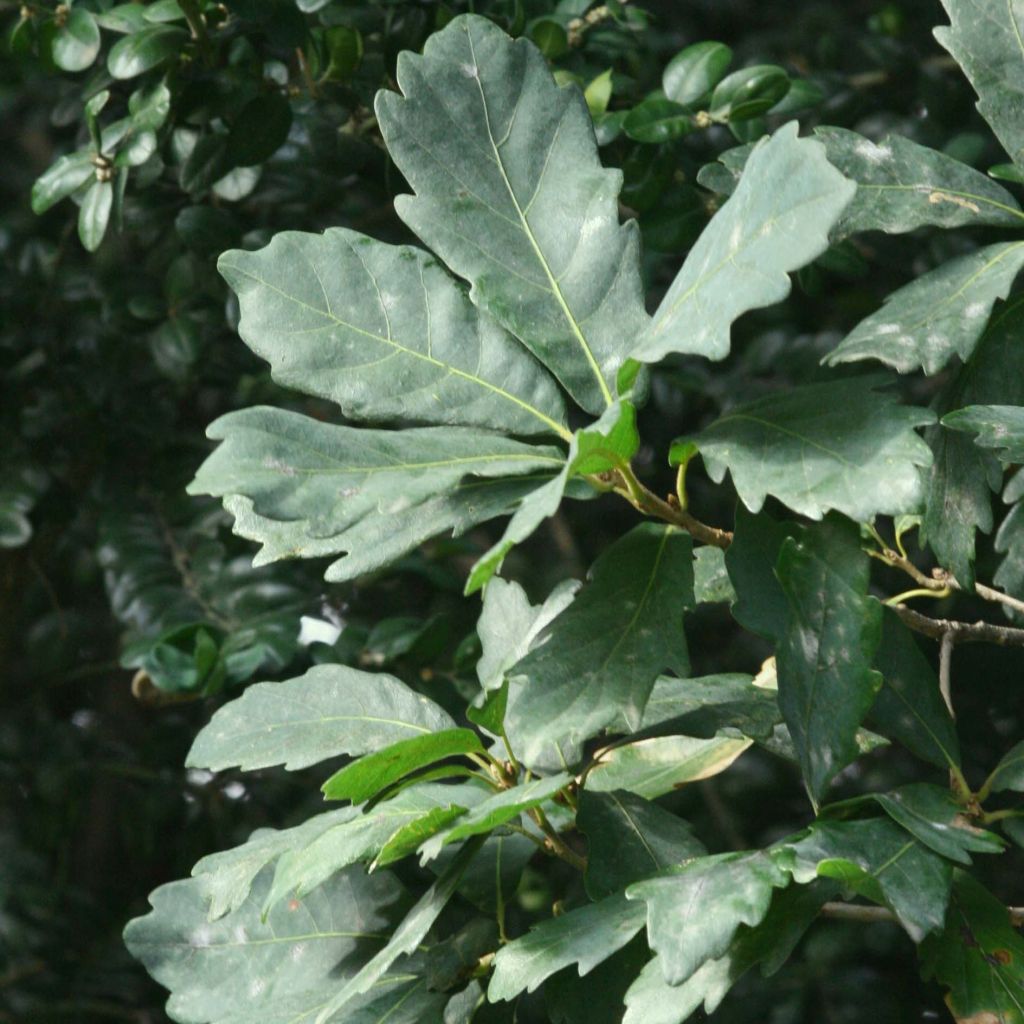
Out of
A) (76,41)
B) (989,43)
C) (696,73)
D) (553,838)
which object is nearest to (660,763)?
(553,838)

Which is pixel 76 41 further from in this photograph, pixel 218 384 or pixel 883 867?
pixel 883 867

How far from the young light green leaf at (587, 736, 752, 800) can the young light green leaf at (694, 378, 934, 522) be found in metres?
0.21

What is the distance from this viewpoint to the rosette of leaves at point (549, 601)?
1.79ft

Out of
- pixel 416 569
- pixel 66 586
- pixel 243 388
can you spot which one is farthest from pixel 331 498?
pixel 66 586

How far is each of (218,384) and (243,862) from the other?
2.74ft

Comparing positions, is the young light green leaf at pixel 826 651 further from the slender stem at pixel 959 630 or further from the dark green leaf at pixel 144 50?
the dark green leaf at pixel 144 50

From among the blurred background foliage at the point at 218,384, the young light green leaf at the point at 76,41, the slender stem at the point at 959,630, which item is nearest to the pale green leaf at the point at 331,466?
the slender stem at the point at 959,630

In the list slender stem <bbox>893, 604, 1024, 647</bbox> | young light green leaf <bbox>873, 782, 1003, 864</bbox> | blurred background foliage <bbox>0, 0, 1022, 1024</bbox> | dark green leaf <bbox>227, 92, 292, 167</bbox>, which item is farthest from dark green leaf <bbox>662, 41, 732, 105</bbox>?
young light green leaf <bbox>873, 782, 1003, 864</bbox>

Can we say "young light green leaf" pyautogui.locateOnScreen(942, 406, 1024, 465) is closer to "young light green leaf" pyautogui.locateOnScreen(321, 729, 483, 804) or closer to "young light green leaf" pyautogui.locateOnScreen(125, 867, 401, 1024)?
"young light green leaf" pyautogui.locateOnScreen(321, 729, 483, 804)

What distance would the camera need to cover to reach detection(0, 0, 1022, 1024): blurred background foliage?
3.46 ft

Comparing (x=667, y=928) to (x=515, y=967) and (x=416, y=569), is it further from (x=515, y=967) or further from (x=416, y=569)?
(x=416, y=569)

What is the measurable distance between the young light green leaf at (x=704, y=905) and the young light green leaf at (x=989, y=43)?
0.40 metres

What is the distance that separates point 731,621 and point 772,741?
0.83 metres

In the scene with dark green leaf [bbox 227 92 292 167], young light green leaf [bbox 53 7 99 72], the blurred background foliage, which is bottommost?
the blurred background foliage
